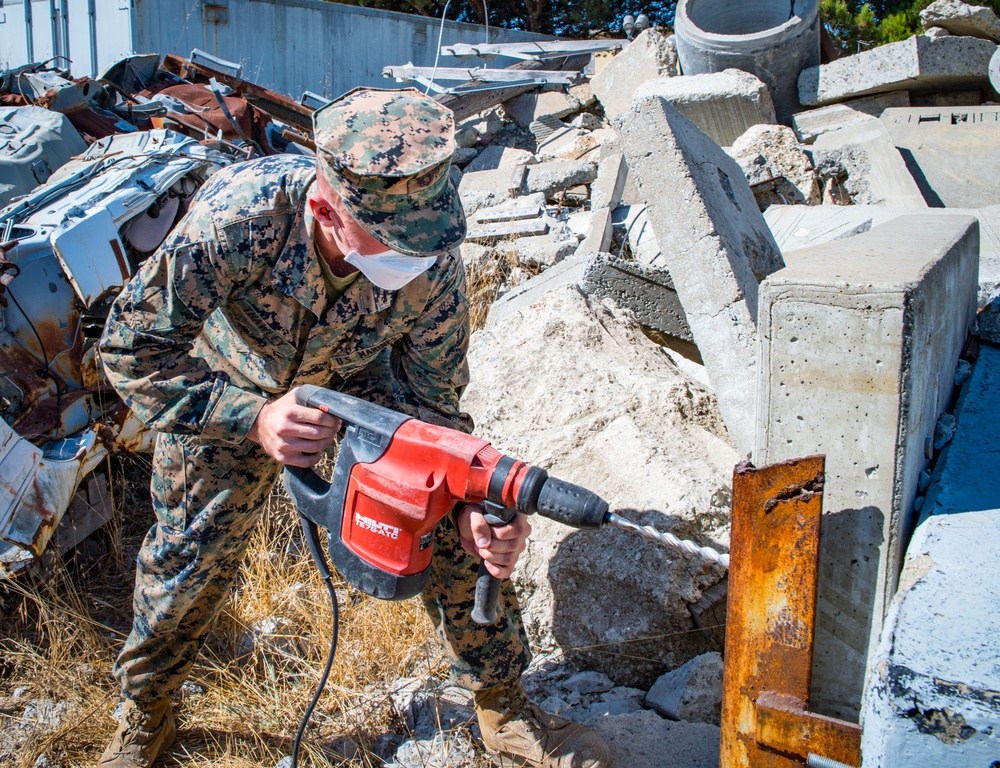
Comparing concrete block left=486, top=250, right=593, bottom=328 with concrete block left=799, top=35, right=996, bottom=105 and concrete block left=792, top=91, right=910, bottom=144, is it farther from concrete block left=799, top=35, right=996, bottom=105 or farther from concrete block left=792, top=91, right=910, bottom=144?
concrete block left=799, top=35, right=996, bottom=105

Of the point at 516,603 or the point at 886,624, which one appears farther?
the point at 516,603

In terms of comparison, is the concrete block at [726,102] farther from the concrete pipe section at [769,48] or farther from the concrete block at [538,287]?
the concrete block at [538,287]

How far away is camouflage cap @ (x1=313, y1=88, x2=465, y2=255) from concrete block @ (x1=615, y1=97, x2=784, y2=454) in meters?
1.64

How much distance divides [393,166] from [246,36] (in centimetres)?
1290

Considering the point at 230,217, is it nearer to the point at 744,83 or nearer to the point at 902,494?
the point at 902,494

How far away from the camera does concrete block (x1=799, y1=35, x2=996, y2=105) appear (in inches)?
258

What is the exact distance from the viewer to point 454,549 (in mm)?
2129

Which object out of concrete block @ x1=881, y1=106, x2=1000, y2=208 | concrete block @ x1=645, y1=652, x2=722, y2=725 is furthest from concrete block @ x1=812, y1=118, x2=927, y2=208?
concrete block @ x1=645, y1=652, x2=722, y2=725

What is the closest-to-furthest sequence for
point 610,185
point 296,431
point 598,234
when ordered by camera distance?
point 296,431, point 598,234, point 610,185

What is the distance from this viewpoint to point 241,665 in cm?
279

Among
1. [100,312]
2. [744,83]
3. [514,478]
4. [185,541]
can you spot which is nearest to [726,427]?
[514,478]

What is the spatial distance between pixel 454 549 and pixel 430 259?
766 millimetres

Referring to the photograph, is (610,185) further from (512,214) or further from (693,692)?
(693,692)

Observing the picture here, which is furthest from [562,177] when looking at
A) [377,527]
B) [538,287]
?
[377,527]
